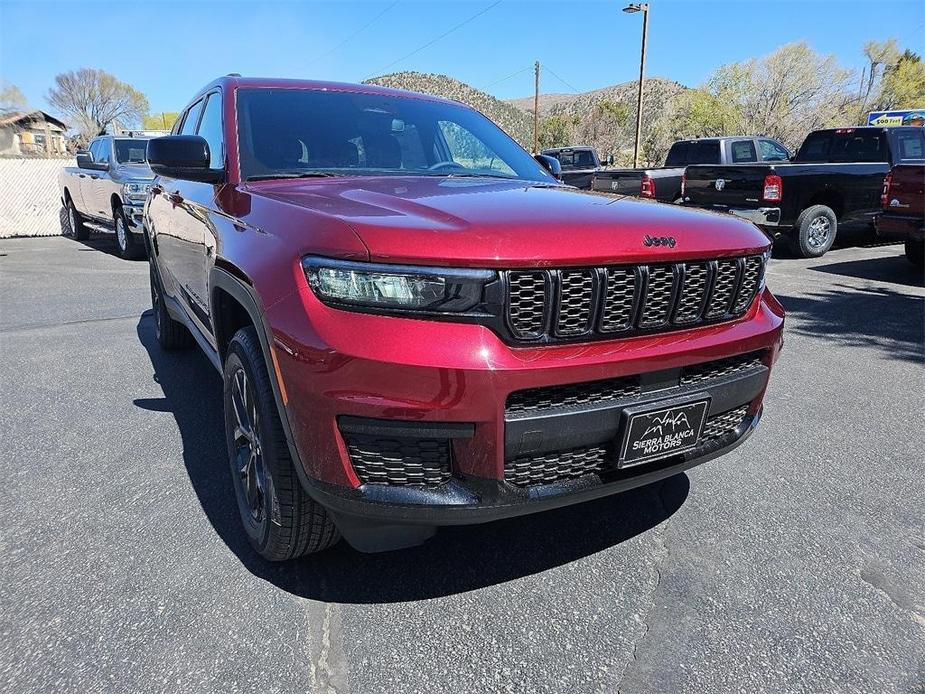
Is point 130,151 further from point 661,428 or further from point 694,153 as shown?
point 661,428

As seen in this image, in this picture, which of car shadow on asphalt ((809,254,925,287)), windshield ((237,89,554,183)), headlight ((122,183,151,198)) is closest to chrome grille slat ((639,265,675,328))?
windshield ((237,89,554,183))

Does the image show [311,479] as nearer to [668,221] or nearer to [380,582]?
[380,582]

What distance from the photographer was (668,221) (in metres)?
A: 2.22

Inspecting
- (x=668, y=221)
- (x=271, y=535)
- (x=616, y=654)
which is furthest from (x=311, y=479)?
(x=668, y=221)

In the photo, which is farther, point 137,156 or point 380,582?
point 137,156

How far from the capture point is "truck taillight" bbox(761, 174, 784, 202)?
9406mm

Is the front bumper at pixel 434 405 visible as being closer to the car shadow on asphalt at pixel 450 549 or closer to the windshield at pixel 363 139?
the car shadow on asphalt at pixel 450 549

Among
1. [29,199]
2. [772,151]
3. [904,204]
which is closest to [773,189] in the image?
[904,204]

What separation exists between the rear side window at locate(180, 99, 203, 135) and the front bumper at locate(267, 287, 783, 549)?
2.54 metres

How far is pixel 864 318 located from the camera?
21.0 ft

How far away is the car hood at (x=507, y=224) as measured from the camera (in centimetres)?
182

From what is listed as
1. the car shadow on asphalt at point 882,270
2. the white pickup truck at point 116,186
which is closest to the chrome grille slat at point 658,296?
the car shadow on asphalt at point 882,270

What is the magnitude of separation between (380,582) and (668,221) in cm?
160

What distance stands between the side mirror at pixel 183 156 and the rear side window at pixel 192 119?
A: 1.21 metres
